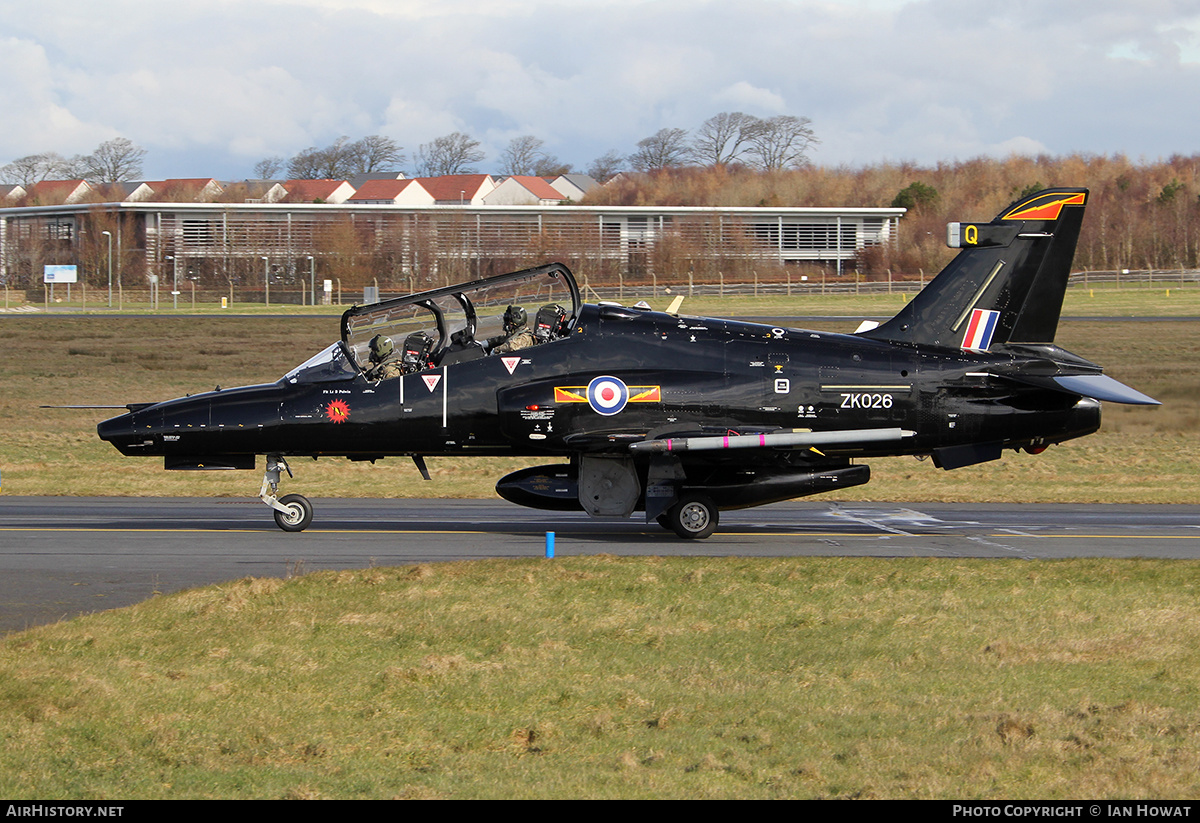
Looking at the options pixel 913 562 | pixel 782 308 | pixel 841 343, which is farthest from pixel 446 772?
pixel 782 308

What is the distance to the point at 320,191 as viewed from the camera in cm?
13138

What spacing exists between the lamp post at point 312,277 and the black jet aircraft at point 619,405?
5972 cm

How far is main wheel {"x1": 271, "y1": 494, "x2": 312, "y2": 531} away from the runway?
27cm

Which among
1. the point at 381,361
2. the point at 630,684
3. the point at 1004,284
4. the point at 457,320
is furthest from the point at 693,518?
the point at 630,684

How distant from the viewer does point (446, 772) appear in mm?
7242

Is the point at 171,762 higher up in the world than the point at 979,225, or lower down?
lower down

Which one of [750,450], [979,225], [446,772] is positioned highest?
[979,225]

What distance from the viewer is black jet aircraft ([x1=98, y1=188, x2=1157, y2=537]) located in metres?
16.3

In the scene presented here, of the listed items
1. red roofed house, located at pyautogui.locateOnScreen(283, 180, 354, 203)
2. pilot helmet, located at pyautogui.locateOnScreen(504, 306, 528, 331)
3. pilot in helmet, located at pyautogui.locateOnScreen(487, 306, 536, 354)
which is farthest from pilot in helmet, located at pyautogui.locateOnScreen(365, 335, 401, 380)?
red roofed house, located at pyautogui.locateOnScreen(283, 180, 354, 203)

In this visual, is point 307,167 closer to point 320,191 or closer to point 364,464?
point 320,191

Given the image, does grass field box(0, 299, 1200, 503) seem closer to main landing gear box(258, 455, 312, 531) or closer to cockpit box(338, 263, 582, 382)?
main landing gear box(258, 455, 312, 531)
